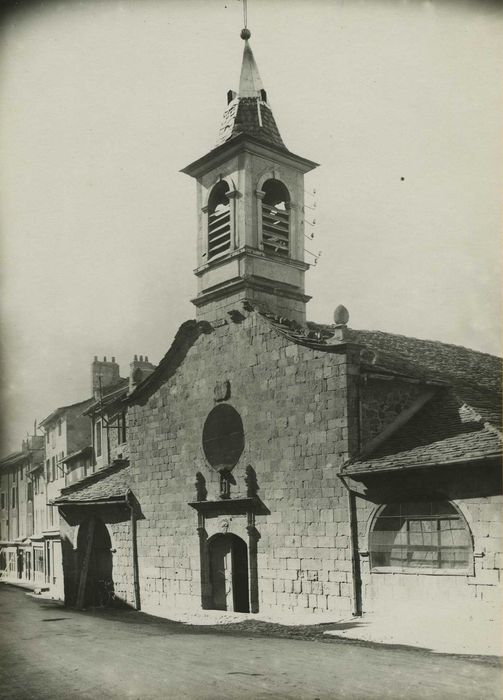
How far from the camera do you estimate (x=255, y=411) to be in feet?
51.9

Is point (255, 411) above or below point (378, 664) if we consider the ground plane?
above

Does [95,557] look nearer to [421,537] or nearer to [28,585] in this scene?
[421,537]

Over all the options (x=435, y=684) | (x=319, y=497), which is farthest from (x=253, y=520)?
(x=435, y=684)

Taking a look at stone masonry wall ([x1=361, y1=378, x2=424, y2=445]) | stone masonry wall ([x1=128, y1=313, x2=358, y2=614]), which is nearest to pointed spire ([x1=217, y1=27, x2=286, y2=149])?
stone masonry wall ([x1=128, y1=313, x2=358, y2=614])

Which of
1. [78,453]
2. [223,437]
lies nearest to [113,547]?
[223,437]

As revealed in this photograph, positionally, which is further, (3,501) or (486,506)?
(3,501)

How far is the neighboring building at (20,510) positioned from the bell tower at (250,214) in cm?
2861

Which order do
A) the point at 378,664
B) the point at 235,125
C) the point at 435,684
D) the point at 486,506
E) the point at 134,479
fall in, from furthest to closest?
the point at 134,479 < the point at 235,125 < the point at 486,506 < the point at 378,664 < the point at 435,684

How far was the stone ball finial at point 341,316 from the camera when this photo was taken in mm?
14367

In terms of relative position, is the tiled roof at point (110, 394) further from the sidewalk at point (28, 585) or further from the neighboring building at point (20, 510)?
the neighboring building at point (20, 510)

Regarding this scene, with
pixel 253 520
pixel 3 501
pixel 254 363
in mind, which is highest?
pixel 254 363

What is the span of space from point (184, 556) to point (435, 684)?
1055 centimetres

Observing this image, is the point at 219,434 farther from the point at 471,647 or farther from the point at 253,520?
the point at 471,647

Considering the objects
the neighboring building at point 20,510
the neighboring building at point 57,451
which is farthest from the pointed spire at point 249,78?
the neighboring building at point 20,510
